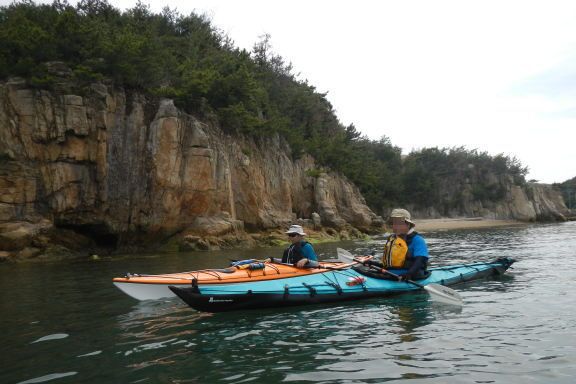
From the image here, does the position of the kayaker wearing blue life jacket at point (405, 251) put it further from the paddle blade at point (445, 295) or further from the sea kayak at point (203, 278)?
the sea kayak at point (203, 278)

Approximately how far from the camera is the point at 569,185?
3132 inches

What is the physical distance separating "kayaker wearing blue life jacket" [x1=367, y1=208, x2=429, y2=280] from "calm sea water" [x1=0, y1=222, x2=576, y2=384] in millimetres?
559

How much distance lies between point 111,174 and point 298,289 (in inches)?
615

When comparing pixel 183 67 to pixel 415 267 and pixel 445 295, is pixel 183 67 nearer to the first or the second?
pixel 415 267

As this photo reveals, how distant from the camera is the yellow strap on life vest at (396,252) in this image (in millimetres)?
9445

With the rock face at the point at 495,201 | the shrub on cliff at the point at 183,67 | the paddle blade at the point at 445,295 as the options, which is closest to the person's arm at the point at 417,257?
the paddle blade at the point at 445,295

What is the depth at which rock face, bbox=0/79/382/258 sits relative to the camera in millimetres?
19031

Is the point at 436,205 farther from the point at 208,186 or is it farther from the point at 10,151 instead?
the point at 10,151

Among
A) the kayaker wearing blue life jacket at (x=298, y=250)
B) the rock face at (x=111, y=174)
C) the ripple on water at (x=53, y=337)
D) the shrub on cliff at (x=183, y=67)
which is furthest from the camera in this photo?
the shrub on cliff at (x=183, y=67)

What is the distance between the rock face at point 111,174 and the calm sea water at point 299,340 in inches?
401

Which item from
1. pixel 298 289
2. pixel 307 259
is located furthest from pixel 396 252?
pixel 298 289

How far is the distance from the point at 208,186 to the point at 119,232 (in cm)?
464

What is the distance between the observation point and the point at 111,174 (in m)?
21.4

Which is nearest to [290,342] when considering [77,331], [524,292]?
[77,331]
